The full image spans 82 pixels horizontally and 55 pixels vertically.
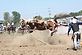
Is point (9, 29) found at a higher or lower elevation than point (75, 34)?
lower

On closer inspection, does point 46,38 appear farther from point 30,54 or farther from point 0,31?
point 0,31

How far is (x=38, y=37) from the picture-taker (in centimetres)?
1817

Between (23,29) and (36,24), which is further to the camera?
(23,29)

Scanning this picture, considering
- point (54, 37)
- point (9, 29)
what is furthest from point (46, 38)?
point (9, 29)

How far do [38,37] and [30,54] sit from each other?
6.32 meters

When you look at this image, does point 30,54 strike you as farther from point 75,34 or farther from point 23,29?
point 23,29

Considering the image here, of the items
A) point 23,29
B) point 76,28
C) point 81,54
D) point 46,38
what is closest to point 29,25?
point 23,29

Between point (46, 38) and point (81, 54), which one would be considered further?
point (46, 38)

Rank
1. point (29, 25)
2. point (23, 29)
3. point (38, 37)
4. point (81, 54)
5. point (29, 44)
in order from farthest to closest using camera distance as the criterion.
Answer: point (23, 29) < point (29, 25) < point (38, 37) < point (29, 44) < point (81, 54)

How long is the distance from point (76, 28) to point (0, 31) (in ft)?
83.4

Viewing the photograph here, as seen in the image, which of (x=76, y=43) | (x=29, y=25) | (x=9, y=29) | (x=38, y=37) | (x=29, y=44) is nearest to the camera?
(x=76, y=43)

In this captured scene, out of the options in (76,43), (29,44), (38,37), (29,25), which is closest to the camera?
(76,43)

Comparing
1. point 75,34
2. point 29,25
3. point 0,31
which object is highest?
point 75,34

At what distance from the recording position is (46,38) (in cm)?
1830
